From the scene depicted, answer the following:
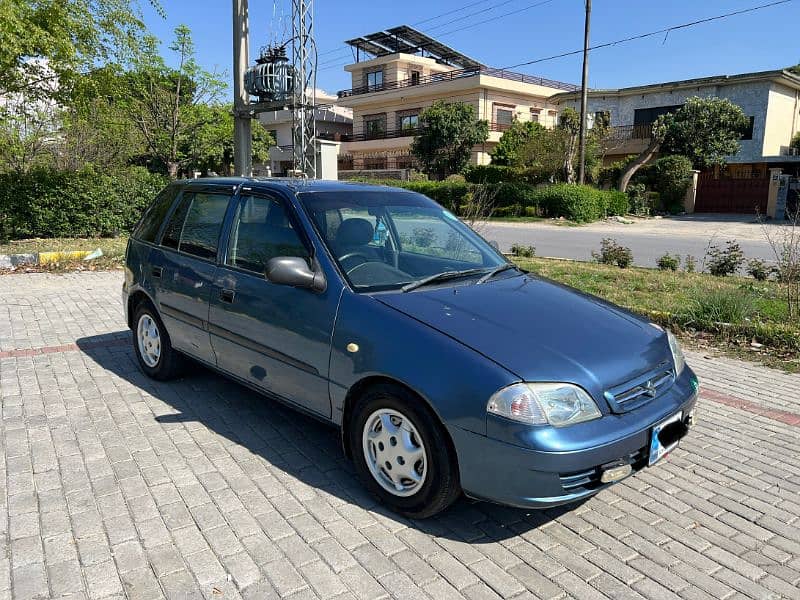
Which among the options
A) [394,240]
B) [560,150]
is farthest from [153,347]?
[560,150]

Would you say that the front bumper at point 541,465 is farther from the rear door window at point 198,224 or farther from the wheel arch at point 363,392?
the rear door window at point 198,224

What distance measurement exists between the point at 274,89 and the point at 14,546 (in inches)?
369

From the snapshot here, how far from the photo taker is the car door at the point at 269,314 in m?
3.63

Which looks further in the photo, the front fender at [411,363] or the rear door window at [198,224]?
the rear door window at [198,224]

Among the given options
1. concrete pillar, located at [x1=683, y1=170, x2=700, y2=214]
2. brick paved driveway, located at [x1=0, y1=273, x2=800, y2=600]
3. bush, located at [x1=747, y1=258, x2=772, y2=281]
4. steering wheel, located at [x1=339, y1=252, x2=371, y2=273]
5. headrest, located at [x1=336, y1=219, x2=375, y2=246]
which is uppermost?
concrete pillar, located at [x1=683, y1=170, x2=700, y2=214]

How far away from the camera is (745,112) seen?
116ft

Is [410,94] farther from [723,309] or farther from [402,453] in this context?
[402,453]

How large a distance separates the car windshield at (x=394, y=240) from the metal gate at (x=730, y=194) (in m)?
31.7

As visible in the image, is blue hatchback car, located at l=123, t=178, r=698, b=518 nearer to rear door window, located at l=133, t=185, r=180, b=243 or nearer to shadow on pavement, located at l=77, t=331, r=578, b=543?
shadow on pavement, located at l=77, t=331, r=578, b=543

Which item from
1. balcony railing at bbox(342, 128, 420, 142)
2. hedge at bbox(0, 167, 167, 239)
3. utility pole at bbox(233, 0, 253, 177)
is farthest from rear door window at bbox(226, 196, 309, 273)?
balcony railing at bbox(342, 128, 420, 142)

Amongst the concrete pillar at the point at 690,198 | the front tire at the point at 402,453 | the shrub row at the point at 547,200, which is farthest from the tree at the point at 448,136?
the front tire at the point at 402,453

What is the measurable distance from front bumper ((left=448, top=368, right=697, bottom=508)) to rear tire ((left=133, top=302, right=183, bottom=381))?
3170 mm

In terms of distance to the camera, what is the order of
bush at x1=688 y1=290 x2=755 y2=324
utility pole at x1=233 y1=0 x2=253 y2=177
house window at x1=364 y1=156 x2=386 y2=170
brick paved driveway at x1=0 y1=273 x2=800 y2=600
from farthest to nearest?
house window at x1=364 y1=156 x2=386 y2=170 < utility pole at x1=233 y1=0 x2=253 y2=177 < bush at x1=688 y1=290 x2=755 y2=324 < brick paved driveway at x1=0 y1=273 x2=800 y2=600

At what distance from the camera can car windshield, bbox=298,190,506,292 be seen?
3820 millimetres
